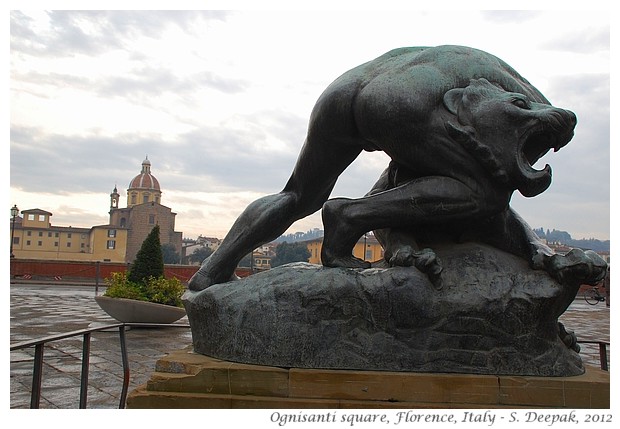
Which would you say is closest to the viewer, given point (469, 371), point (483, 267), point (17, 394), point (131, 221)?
point (469, 371)

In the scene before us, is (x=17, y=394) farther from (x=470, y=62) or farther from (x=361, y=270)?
(x=470, y=62)

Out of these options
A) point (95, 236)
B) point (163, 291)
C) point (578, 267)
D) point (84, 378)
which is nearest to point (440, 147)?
point (578, 267)

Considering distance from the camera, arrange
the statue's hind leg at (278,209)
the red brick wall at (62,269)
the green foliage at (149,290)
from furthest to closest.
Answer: the red brick wall at (62,269), the green foliage at (149,290), the statue's hind leg at (278,209)

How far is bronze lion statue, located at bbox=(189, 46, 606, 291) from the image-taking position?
2.34 metres

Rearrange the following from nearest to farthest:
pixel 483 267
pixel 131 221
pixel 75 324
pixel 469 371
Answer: pixel 469 371, pixel 483 267, pixel 75 324, pixel 131 221

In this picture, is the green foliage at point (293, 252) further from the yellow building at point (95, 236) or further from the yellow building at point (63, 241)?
the yellow building at point (63, 241)

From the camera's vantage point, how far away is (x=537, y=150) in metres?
→ 2.48

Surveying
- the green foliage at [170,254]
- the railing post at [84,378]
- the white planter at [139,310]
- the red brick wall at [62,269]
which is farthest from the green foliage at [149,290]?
the green foliage at [170,254]

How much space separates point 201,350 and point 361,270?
85 cm

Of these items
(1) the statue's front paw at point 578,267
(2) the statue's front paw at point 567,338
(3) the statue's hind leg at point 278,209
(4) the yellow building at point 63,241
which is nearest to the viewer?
(1) the statue's front paw at point 578,267

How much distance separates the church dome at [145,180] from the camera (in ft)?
209

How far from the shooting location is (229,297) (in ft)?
8.05

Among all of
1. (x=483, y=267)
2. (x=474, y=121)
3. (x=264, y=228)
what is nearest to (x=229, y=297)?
(x=264, y=228)

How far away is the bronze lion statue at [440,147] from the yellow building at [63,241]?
5230 cm
